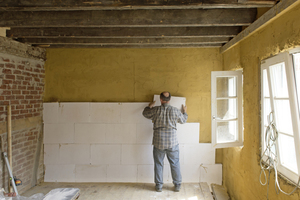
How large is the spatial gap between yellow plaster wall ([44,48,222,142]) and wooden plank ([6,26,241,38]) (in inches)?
41.5

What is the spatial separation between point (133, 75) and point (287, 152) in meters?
2.95

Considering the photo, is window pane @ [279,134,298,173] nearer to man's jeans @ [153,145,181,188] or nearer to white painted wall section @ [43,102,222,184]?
man's jeans @ [153,145,181,188]

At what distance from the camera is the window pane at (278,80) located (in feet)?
7.54

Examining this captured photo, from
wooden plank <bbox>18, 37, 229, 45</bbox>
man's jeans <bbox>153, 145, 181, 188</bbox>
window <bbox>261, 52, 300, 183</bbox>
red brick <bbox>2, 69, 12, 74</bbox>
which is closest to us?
window <bbox>261, 52, 300, 183</bbox>

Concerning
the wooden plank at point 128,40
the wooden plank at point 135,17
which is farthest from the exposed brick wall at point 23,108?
the wooden plank at point 135,17

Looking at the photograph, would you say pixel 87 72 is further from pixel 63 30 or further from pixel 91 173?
pixel 91 173

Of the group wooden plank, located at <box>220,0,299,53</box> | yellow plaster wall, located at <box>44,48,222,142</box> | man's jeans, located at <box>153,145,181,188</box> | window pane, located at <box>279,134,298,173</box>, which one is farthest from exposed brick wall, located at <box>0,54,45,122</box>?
window pane, located at <box>279,134,298,173</box>

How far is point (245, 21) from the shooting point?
8.96ft

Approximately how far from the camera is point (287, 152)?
228 centimetres

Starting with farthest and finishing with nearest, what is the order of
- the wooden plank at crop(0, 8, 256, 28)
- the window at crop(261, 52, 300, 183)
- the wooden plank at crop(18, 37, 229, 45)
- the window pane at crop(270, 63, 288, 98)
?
the wooden plank at crop(18, 37, 229, 45) < the wooden plank at crop(0, 8, 256, 28) < the window pane at crop(270, 63, 288, 98) < the window at crop(261, 52, 300, 183)

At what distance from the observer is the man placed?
12.5 feet

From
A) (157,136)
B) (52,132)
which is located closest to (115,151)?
(157,136)

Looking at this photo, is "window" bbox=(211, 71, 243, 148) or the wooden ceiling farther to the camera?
"window" bbox=(211, 71, 243, 148)

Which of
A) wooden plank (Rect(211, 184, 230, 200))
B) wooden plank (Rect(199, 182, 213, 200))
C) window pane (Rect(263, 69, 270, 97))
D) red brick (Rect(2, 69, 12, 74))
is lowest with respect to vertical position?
wooden plank (Rect(211, 184, 230, 200))
